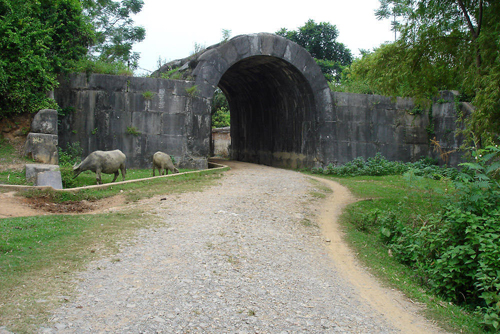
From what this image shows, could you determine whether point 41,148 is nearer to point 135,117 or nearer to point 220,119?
point 135,117

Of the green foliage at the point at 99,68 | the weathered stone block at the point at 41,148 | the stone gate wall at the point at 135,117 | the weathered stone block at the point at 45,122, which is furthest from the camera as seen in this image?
the stone gate wall at the point at 135,117

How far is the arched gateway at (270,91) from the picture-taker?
14.2 m

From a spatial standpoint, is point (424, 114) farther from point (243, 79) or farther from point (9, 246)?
point (9, 246)

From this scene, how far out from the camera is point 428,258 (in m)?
6.10

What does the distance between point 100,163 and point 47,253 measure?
16.9ft

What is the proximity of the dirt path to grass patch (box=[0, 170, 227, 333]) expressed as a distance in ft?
0.64

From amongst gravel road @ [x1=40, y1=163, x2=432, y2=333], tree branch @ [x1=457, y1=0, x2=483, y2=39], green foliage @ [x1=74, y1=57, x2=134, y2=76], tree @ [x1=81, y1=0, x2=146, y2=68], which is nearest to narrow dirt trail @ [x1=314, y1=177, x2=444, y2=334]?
gravel road @ [x1=40, y1=163, x2=432, y2=333]

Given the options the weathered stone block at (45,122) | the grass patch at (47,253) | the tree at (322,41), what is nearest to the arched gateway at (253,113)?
the weathered stone block at (45,122)

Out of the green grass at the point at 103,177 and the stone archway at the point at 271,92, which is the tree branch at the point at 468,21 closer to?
the stone archway at the point at 271,92

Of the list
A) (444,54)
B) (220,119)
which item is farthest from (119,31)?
(444,54)

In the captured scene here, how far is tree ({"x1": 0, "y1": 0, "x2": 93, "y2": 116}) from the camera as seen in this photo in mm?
10867

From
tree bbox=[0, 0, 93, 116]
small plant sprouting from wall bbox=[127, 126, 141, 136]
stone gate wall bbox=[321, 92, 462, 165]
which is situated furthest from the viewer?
stone gate wall bbox=[321, 92, 462, 165]

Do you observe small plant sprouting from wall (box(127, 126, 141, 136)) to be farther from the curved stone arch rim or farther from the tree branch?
the tree branch

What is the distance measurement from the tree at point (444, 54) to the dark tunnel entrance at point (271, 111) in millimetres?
4674
